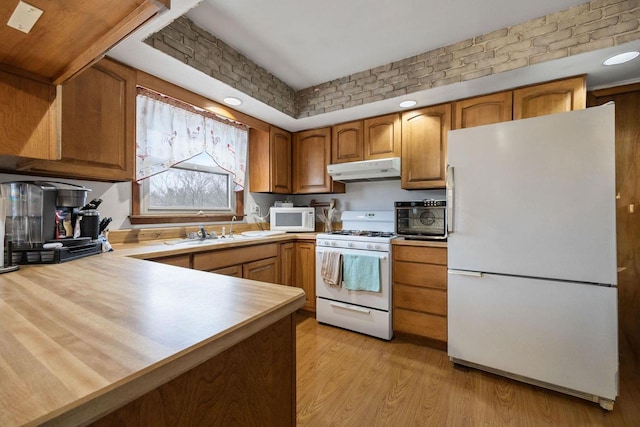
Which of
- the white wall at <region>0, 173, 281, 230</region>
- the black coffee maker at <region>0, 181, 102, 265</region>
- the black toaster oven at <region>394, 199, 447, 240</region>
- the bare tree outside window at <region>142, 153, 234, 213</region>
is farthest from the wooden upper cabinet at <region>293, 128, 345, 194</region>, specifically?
the black coffee maker at <region>0, 181, 102, 265</region>

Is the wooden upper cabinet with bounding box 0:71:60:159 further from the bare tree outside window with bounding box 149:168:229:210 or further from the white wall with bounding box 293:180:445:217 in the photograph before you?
the white wall with bounding box 293:180:445:217

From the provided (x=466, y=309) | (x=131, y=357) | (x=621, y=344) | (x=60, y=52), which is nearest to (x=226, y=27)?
(x=60, y=52)

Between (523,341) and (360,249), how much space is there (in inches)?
50.1

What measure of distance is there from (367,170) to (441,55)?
3.61 ft

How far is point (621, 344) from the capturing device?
2.05 metres

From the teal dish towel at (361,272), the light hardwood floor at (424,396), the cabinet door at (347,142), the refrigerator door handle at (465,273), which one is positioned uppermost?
the cabinet door at (347,142)

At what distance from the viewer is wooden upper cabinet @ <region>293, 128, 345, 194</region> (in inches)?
121

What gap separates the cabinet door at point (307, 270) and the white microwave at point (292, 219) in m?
0.26

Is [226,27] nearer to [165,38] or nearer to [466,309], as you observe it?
[165,38]

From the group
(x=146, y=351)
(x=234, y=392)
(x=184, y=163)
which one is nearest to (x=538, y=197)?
(x=234, y=392)

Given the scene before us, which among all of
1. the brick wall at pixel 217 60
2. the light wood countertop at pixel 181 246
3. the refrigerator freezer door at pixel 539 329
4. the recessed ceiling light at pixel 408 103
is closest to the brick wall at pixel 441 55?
the brick wall at pixel 217 60

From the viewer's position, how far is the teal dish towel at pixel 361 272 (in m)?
2.32

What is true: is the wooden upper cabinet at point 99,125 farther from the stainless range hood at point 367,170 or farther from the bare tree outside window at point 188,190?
the stainless range hood at point 367,170

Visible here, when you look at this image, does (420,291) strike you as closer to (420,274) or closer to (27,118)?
(420,274)
